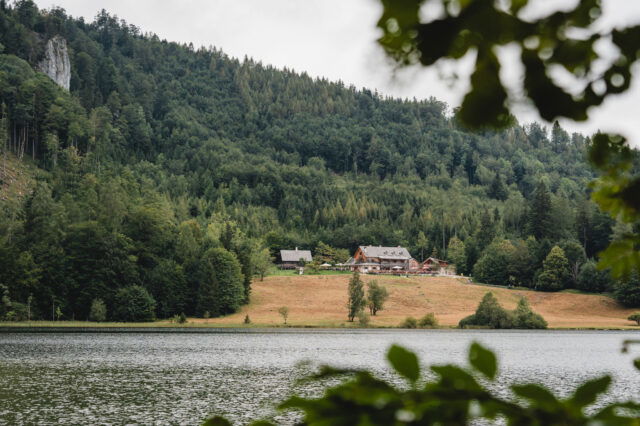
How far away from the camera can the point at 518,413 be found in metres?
1.37

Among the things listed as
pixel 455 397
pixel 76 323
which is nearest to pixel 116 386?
pixel 455 397

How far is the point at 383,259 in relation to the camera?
13788cm

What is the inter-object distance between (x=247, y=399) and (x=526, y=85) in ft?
99.7

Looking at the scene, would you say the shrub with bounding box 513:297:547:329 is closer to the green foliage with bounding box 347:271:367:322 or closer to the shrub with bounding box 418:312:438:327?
the shrub with bounding box 418:312:438:327

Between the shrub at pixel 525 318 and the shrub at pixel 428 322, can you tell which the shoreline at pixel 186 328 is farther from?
the shrub at pixel 525 318

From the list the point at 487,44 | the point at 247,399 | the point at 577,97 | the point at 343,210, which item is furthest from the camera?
the point at 343,210

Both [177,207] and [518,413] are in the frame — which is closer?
[518,413]

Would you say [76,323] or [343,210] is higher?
[343,210]

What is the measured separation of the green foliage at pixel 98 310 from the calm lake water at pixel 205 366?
285 inches

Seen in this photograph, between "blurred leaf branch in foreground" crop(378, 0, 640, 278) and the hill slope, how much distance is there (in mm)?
79161

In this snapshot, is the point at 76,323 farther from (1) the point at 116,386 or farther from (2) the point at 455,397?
(2) the point at 455,397

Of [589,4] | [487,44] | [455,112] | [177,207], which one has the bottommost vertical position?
[455,112]

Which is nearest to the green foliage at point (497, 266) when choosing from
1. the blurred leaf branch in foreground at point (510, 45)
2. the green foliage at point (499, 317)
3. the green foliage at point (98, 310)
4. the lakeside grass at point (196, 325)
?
the lakeside grass at point (196, 325)

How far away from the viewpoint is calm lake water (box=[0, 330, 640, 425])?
89.4ft
